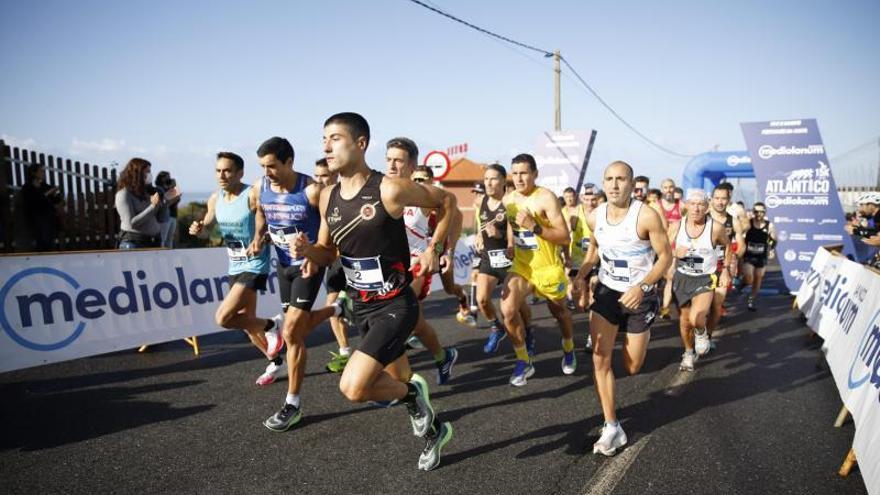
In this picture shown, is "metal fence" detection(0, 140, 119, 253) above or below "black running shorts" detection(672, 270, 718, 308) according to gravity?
above

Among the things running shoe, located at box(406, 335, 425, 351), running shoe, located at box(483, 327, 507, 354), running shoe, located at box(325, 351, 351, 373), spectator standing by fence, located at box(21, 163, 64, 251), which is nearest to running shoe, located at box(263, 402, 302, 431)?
running shoe, located at box(325, 351, 351, 373)

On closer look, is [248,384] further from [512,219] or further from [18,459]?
[512,219]

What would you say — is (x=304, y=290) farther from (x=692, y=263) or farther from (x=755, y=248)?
(x=755, y=248)

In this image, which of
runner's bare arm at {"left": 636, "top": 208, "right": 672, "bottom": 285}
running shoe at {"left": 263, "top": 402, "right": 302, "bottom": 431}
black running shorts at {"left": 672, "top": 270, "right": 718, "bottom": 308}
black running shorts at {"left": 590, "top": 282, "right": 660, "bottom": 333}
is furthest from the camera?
black running shorts at {"left": 672, "top": 270, "right": 718, "bottom": 308}

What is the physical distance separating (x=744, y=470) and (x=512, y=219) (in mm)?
3180

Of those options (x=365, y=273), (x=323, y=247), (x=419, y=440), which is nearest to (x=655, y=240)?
(x=365, y=273)

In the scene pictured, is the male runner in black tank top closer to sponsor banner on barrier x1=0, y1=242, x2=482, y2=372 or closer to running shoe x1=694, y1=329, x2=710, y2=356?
sponsor banner on barrier x1=0, y1=242, x2=482, y2=372

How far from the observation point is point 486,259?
6312 millimetres

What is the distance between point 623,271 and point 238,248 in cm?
363

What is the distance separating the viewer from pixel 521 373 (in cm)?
536

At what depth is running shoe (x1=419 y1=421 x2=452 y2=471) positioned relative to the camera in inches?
138

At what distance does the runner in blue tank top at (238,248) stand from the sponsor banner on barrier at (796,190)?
10.8 m

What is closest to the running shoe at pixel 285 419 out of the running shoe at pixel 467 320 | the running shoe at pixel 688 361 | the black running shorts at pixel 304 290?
the black running shorts at pixel 304 290

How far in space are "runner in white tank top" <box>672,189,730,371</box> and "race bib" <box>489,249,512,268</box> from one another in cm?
208
